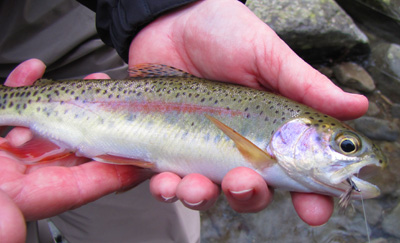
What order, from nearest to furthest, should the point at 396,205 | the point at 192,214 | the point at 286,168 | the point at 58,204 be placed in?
1. the point at 58,204
2. the point at 286,168
3. the point at 192,214
4. the point at 396,205

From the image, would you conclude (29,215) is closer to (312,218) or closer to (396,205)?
(312,218)

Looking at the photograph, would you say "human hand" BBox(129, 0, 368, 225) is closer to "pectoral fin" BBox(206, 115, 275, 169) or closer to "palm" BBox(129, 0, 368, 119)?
"palm" BBox(129, 0, 368, 119)

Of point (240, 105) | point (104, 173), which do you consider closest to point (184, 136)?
point (240, 105)

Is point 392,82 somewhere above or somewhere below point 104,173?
below

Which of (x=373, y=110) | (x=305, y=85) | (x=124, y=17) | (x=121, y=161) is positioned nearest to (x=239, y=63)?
(x=305, y=85)

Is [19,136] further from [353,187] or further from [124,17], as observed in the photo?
[353,187]

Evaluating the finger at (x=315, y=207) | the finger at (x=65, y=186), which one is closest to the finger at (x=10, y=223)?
the finger at (x=65, y=186)

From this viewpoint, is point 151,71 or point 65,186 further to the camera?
point 151,71
